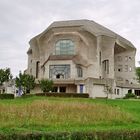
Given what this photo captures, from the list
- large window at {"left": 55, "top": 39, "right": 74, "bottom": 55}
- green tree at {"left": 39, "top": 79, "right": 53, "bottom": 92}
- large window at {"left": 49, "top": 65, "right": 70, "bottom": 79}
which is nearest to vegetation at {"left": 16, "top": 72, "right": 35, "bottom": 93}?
green tree at {"left": 39, "top": 79, "right": 53, "bottom": 92}

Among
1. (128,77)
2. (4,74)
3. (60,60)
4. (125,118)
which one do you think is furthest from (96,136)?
(128,77)

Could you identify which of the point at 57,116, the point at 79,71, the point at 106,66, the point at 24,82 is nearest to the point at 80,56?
the point at 79,71

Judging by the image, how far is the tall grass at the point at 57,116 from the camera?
1841 cm

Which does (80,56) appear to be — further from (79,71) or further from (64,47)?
(64,47)

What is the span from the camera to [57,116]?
800 inches

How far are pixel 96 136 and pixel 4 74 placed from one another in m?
54.9

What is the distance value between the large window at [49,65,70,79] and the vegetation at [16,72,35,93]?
908 cm

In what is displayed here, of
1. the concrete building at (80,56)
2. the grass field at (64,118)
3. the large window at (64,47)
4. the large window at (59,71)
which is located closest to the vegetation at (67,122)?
the grass field at (64,118)

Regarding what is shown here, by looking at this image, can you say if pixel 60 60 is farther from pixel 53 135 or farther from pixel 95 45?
pixel 53 135

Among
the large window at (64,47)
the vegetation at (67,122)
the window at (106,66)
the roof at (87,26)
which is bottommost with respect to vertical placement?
the vegetation at (67,122)

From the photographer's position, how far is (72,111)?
72.0 ft

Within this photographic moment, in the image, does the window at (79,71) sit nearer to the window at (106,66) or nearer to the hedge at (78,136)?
the window at (106,66)

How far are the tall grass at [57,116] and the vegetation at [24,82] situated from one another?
149 ft

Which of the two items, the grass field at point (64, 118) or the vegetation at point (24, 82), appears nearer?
the grass field at point (64, 118)
